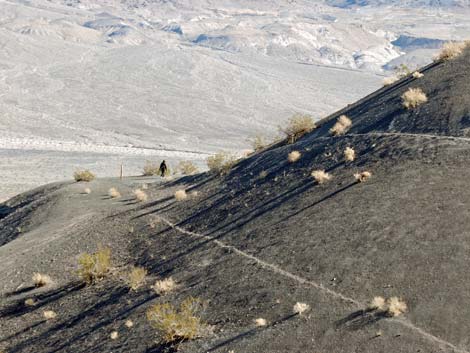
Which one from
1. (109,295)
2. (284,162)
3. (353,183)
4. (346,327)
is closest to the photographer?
(346,327)

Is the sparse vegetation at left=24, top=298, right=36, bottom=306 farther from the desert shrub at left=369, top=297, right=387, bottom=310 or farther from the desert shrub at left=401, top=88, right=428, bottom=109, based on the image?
the desert shrub at left=401, top=88, right=428, bottom=109

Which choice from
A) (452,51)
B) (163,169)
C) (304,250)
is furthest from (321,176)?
(163,169)

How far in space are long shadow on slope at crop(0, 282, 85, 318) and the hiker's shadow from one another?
8579 mm

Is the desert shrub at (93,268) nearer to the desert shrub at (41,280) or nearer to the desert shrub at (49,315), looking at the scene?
the desert shrub at (41,280)

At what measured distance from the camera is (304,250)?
14656 millimetres

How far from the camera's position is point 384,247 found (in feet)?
44.0

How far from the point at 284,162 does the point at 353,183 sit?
14.0ft

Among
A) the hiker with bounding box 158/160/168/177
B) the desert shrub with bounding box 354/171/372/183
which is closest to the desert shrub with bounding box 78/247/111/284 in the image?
the desert shrub with bounding box 354/171/372/183

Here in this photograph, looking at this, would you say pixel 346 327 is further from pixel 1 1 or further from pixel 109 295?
pixel 1 1

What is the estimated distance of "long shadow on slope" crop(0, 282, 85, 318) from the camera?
15945 mm

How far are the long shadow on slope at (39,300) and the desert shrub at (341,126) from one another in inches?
429

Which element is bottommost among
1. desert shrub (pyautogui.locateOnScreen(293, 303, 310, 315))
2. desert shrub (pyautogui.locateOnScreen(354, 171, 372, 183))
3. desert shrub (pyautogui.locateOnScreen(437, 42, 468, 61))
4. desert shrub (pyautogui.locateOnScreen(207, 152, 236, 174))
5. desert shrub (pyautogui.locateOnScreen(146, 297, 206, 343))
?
desert shrub (pyautogui.locateOnScreen(207, 152, 236, 174))

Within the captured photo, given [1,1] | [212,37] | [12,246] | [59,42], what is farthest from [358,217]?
[1,1]

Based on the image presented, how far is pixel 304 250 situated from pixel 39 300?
8.03 m
